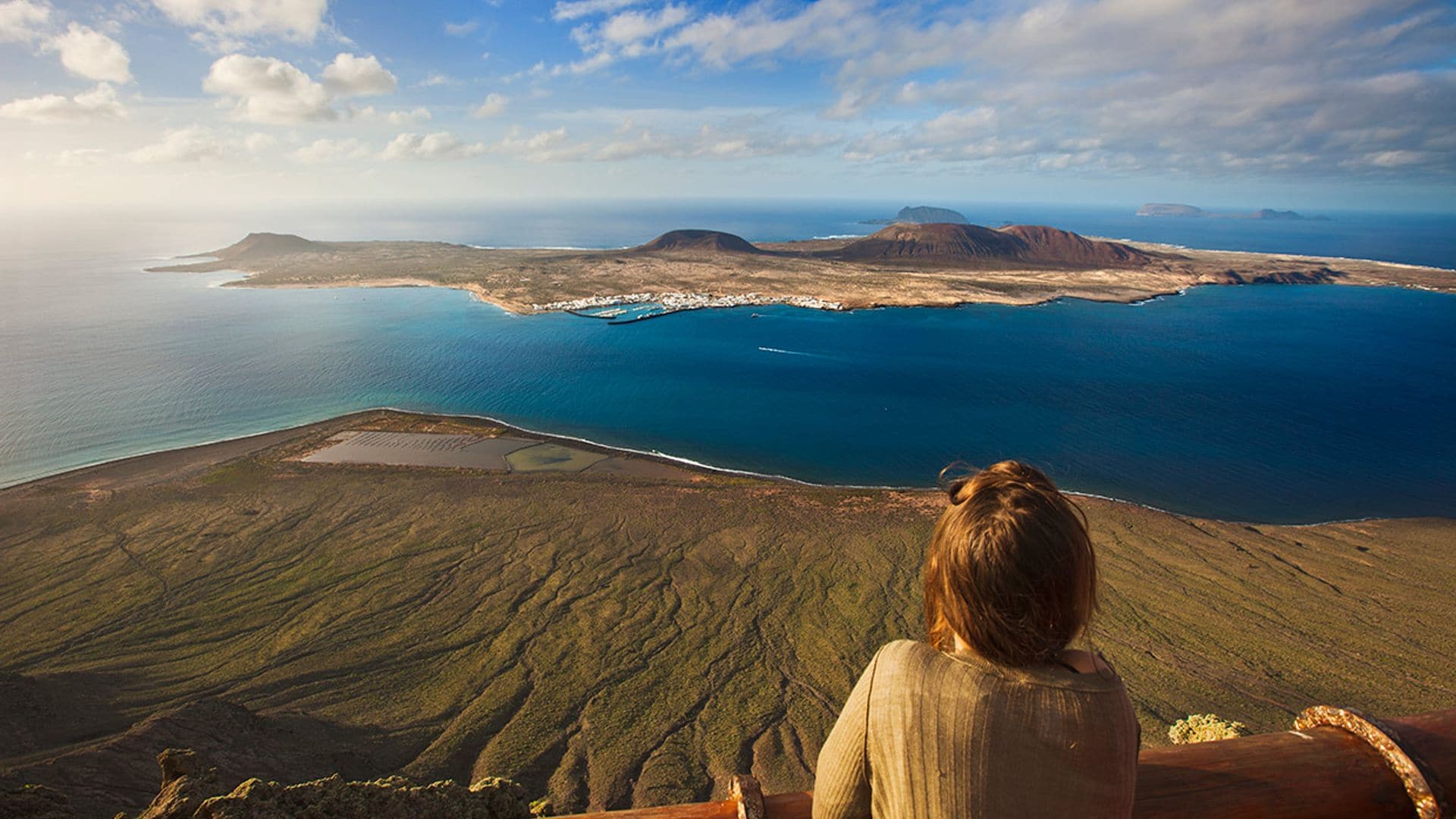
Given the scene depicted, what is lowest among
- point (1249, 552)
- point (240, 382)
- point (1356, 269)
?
point (1249, 552)

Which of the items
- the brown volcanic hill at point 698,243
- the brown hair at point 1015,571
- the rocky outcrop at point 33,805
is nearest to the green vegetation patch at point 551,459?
the rocky outcrop at point 33,805

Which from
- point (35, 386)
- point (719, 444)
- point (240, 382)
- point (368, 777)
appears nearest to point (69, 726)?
point (368, 777)

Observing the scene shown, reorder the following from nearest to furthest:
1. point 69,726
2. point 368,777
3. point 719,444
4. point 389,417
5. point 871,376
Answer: point 368,777
point 69,726
point 719,444
point 389,417
point 871,376

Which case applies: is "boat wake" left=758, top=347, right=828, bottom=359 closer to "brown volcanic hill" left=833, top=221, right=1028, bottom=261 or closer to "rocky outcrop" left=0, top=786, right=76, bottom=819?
"rocky outcrop" left=0, top=786, right=76, bottom=819

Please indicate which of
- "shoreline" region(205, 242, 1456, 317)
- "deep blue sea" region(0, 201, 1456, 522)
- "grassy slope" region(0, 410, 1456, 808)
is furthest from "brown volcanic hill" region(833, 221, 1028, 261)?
"grassy slope" region(0, 410, 1456, 808)

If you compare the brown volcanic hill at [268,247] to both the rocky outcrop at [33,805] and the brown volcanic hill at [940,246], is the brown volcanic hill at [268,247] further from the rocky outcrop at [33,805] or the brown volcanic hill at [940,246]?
the rocky outcrop at [33,805]

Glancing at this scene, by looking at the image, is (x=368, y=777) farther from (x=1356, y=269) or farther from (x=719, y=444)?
(x=1356, y=269)
